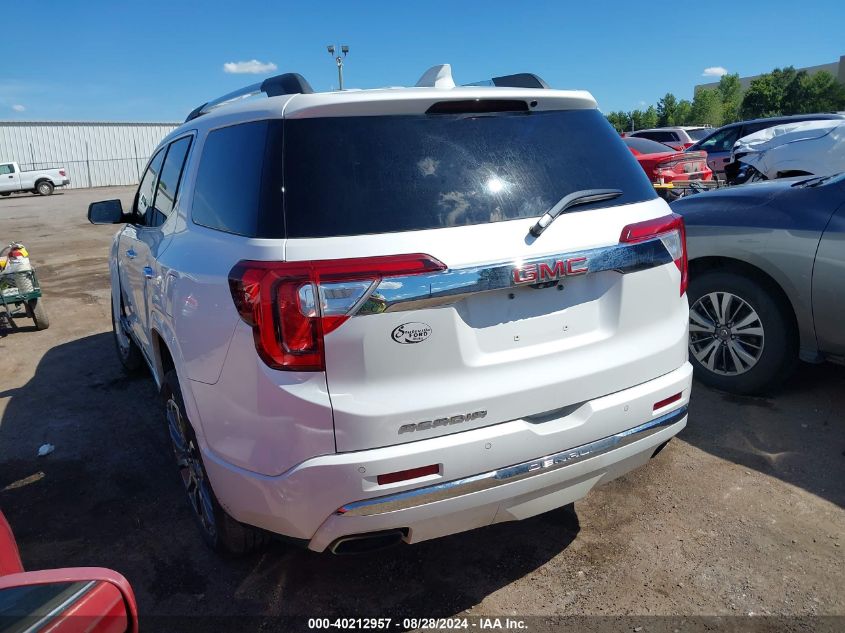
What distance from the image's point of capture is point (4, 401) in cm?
490

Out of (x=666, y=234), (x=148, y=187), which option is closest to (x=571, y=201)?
(x=666, y=234)

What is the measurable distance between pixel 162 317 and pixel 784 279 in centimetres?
353

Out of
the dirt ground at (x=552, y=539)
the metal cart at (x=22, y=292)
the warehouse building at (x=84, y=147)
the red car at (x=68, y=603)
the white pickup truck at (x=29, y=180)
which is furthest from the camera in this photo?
the warehouse building at (x=84, y=147)

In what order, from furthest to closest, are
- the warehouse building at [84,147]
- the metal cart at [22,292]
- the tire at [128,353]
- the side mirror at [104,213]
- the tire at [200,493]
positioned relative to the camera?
the warehouse building at [84,147] → the metal cart at [22,292] → the tire at [128,353] → the side mirror at [104,213] → the tire at [200,493]

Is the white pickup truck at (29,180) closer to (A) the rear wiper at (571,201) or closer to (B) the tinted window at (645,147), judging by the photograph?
(B) the tinted window at (645,147)

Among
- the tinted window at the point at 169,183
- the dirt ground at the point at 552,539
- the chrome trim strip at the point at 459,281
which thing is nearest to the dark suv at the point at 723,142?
the dirt ground at the point at 552,539

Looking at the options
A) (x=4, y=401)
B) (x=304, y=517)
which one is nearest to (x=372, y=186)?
(x=304, y=517)

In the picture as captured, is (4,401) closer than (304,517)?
No

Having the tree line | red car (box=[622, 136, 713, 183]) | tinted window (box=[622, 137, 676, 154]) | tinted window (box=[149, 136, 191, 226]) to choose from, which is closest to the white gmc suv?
tinted window (box=[149, 136, 191, 226])

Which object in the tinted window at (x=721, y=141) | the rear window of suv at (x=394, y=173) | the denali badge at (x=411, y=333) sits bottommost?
the denali badge at (x=411, y=333)

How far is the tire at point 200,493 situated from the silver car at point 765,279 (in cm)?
316

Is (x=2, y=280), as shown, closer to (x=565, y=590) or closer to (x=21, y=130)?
(x=565, y=590)

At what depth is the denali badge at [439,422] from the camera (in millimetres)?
2000

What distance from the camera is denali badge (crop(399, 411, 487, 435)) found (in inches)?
78.7
